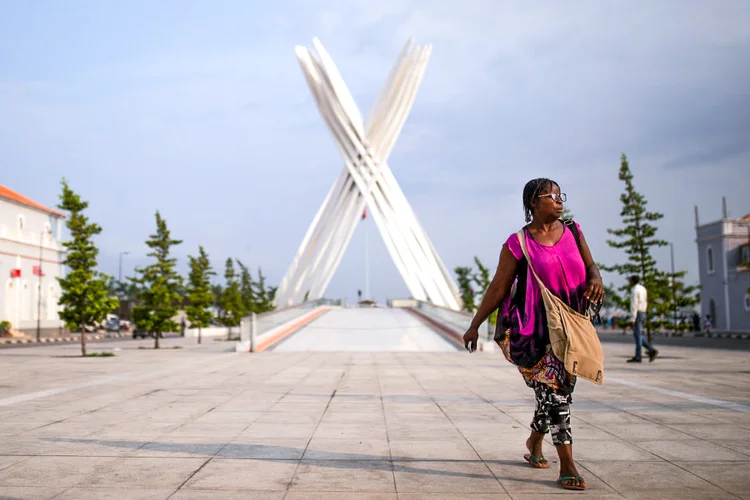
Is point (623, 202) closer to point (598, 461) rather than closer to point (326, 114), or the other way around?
point (598, 461)

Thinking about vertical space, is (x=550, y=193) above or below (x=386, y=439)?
above

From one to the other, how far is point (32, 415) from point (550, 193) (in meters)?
5.39

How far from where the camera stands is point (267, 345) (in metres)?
21.2

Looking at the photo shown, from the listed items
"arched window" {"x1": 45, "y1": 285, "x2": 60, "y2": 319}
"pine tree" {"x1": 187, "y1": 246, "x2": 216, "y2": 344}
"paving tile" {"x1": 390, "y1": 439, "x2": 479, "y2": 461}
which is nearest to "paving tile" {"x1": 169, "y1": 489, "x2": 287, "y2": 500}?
"paving tile" {"x1": 390, "y1": 439, "x2": 479, "y2": 461}

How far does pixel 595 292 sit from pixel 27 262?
143 feet

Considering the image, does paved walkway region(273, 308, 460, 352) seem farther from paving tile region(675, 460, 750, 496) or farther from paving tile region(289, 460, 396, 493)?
paving tile region(675, 460, 750, 496)

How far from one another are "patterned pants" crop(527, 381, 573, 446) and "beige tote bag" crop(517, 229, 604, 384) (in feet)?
0.62

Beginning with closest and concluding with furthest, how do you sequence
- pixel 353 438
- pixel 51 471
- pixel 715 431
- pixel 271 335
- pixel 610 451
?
pixel 51 471 → pixel 610 451 → pixel 353 438 → pixel 715 431 → pixel 271 335

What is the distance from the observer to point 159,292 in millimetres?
25922

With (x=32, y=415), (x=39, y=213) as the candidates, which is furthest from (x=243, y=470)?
(x=39, y=213)

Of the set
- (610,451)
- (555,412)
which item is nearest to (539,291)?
(555,412)

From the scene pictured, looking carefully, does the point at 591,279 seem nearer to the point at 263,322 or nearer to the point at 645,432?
the point at 645,432

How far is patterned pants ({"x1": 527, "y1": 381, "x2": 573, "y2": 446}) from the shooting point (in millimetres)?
4168

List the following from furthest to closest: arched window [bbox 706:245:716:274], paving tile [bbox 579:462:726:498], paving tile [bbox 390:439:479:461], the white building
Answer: arched window [bbox 706:245:716:274]
the white building
paving tile [bbox 390:439:479:461]
paving tile [bbox 579:462:726:498]
